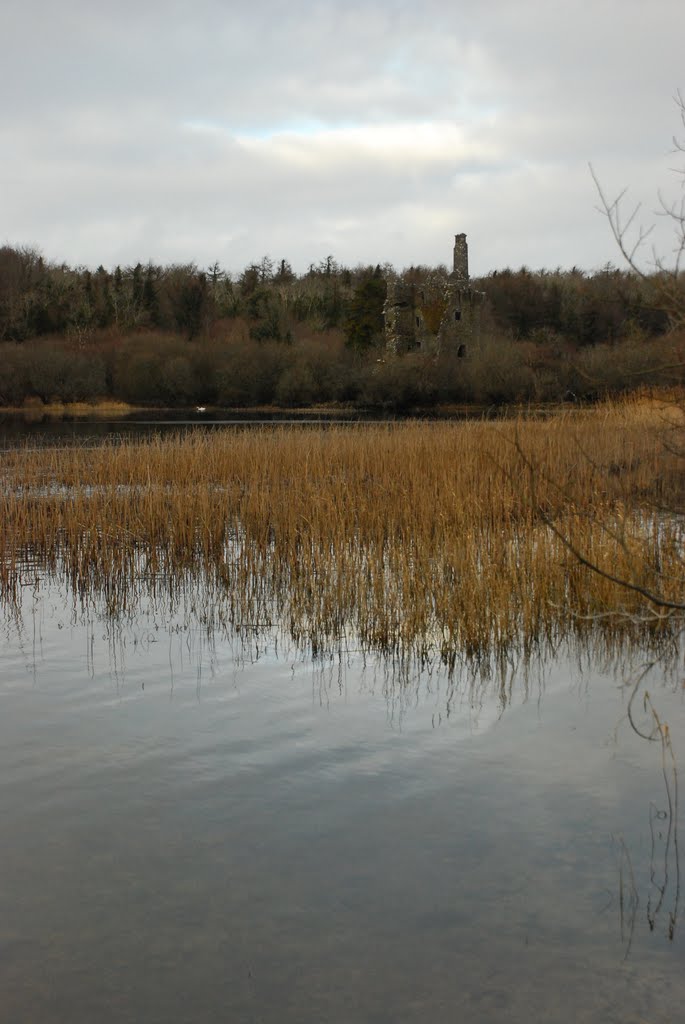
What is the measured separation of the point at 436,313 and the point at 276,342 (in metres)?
7.48

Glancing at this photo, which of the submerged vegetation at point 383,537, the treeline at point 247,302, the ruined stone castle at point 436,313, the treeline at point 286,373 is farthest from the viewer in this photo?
the treeline at point 247,302

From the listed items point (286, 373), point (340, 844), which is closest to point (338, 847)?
point (340, 844)

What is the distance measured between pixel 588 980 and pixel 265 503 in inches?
258

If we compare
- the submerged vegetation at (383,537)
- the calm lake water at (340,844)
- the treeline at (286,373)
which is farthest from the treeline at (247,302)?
the calm lake water at (340,844)

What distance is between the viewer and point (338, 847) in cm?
340

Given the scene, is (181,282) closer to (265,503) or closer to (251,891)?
(265,503)

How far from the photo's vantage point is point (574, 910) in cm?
300

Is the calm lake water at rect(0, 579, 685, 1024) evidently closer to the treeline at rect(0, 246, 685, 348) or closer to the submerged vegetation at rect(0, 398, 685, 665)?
the submerged vegetation at rect(0, 398, 685, 665)

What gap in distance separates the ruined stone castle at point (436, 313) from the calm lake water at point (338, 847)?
33.5 meters

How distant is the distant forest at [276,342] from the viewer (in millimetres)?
33875

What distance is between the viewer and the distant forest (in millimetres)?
33875

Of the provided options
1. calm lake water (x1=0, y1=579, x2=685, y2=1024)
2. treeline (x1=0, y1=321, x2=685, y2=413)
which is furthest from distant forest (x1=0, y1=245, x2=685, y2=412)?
calm lake water (x1=0, y1=579, x2=685, y2=1024)

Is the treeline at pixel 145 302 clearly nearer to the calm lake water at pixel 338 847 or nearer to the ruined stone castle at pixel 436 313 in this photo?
the ruined stone castle at pixel 436 313

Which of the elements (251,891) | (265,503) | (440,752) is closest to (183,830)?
(251,891)
